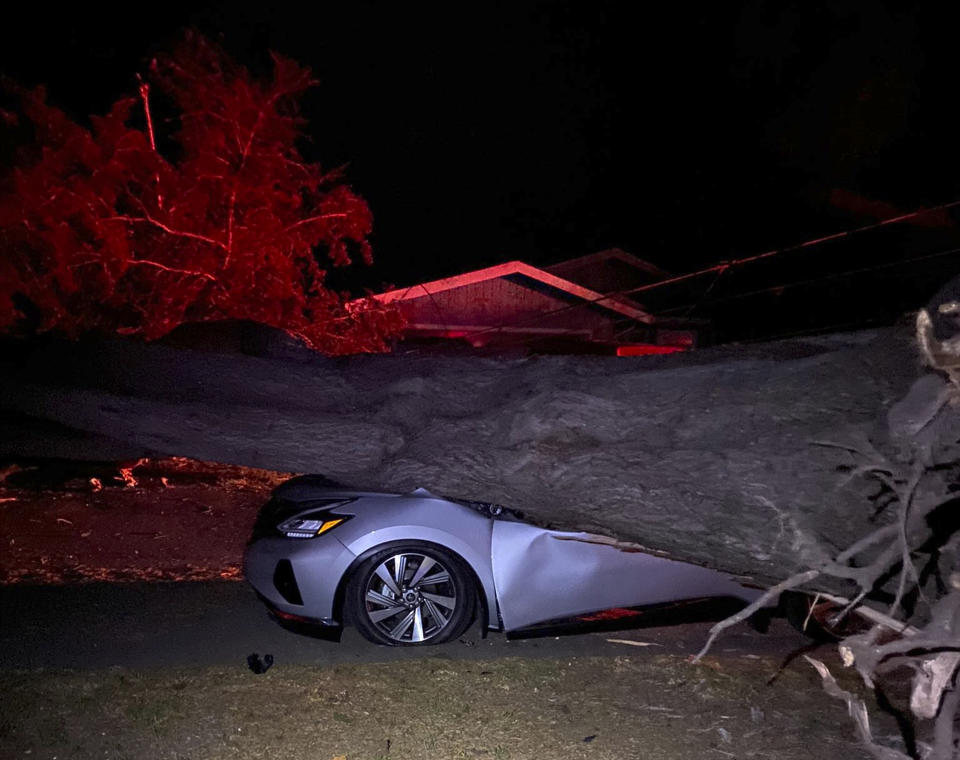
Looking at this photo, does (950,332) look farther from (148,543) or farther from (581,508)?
(148,543)

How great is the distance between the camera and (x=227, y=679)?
184 inches

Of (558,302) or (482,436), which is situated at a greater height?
(558,302)

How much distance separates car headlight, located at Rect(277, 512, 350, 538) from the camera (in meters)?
5.24

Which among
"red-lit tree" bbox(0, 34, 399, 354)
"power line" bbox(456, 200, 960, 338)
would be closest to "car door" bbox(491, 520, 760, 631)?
"power line" bbox(456, 200, 960, 338)

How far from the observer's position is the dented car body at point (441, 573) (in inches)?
200

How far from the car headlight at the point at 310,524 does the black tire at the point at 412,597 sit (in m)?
0.36

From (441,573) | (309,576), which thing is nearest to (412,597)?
(441,573)

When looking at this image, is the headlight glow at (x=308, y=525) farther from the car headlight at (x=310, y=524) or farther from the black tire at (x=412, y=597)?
the black tire at (x=412, y=597)

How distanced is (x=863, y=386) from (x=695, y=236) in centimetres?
2331

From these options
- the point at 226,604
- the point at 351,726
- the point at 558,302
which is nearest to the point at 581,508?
the point at 351,726

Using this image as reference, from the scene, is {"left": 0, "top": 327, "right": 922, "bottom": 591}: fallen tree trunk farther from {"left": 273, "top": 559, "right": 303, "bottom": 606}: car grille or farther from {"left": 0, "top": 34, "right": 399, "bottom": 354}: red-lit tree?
{"left": 0, "top": 34, "right": 399, "bottom": 354}: red-lit tree

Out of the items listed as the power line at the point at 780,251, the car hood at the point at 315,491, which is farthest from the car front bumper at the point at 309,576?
the power line at the point at 780,251

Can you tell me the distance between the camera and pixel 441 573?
17.2ft

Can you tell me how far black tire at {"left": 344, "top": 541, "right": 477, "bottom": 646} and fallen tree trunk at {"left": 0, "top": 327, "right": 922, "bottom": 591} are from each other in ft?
5.32
